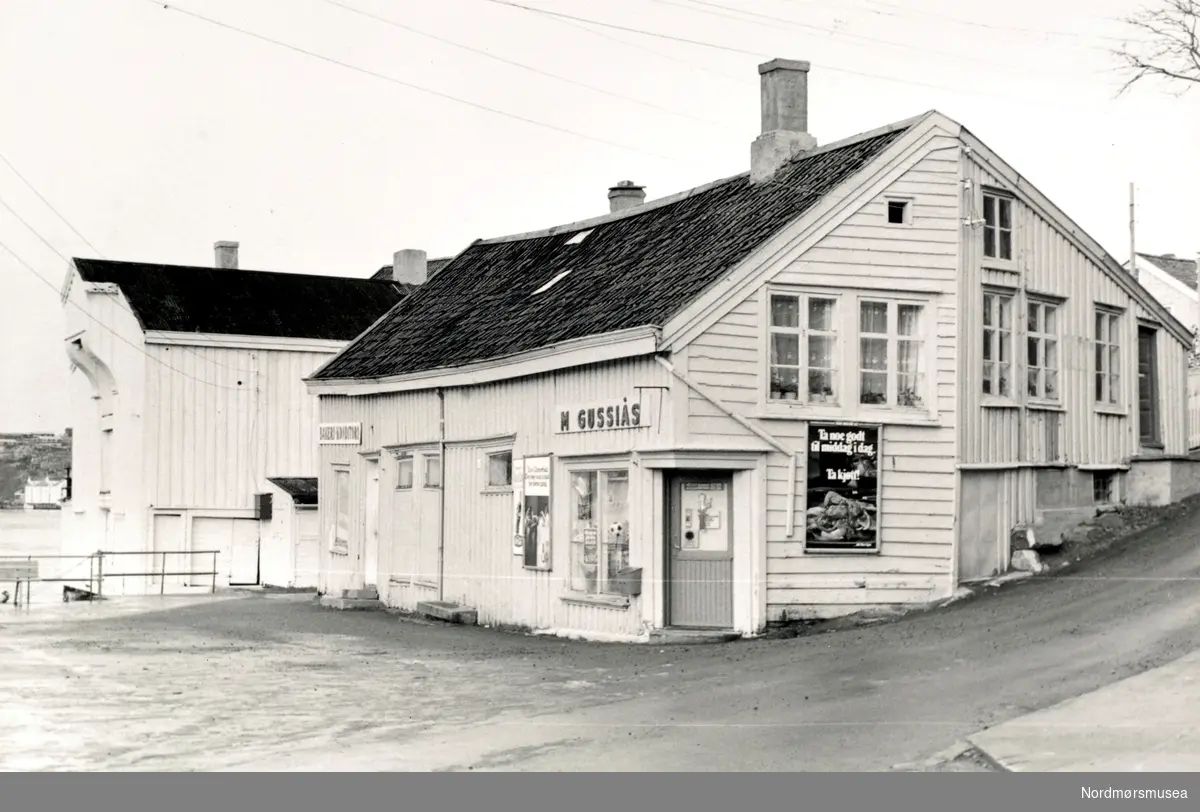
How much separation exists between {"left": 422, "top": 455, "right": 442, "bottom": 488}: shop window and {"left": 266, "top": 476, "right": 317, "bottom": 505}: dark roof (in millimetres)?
12447

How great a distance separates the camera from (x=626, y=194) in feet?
108

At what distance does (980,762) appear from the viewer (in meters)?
10.9

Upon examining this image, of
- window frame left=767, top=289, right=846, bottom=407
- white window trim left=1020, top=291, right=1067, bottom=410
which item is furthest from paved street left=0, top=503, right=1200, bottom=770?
window frame left=767, top=289, right=846, bottom=407

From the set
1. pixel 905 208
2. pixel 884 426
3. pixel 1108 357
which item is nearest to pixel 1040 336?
pixel 1108 357

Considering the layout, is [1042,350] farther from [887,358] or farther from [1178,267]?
[1178,267]

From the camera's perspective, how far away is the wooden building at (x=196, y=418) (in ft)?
133

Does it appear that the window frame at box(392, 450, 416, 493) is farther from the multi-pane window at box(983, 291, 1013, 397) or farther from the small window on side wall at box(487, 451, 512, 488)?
the multi-pane window at box(983, 291, 1013, 397)

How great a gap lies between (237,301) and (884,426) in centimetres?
2642

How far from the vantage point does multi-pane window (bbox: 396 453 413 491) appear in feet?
93.2

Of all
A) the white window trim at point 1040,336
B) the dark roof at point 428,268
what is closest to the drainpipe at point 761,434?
the white window trim at point 1040,336
